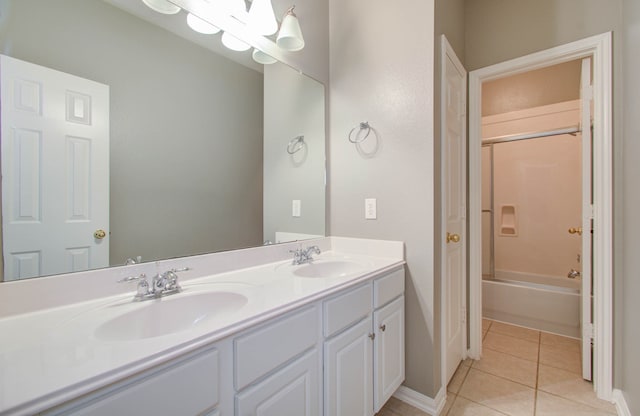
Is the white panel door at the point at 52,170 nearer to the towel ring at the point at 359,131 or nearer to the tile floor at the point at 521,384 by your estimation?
the towel ring at the point at 359,131

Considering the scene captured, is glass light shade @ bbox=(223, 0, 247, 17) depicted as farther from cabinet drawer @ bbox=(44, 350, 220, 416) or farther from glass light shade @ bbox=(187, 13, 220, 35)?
cabinet drawer @ bbox=(44, 350, 220, 416)

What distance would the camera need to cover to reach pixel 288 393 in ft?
2.88

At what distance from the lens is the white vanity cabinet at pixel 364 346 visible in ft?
3.47

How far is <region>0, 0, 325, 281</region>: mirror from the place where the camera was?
854 mm

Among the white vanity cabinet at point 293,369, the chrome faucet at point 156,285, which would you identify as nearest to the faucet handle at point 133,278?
the chrome faucet at point 156,285

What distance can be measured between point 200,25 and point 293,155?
793mm

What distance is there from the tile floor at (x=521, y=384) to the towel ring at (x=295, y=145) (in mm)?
1590

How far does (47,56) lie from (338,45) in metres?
1.54

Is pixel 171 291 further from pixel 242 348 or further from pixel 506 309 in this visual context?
pixel 506 309

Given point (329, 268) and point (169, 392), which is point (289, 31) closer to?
point (329, 268)

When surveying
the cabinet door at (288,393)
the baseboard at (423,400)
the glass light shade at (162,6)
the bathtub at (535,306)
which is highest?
the glass light shade at (162,6)

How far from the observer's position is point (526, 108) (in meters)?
3.07

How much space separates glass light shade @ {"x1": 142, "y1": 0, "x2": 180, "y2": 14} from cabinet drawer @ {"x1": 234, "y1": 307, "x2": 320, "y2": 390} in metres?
1.30
